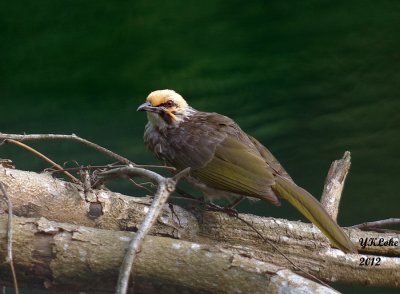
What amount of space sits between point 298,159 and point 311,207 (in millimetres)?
1584

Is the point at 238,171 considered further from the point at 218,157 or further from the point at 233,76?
the point at 233,76

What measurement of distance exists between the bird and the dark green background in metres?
0.75

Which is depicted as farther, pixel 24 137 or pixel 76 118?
pixel 76 118

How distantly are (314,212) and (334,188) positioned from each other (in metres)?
0.57

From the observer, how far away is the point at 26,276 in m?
1.96

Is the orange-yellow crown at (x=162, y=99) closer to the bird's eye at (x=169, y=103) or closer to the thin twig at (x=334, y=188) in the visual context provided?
the bird's eye at (x=169, y=103)

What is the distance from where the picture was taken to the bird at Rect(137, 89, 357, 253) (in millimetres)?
2473

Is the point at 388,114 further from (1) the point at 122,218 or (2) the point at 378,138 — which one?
(1) the point at 122,218

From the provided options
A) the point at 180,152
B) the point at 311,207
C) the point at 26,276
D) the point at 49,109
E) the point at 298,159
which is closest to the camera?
the point at 26,276

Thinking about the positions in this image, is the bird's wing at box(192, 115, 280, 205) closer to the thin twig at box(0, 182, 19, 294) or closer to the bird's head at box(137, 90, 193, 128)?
the bird's head at box(137, 90, 193, 128)

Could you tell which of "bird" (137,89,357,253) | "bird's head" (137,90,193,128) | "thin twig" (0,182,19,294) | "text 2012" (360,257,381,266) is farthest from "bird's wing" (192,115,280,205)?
"thin twig" (0,182,19,294)

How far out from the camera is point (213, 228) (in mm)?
2371

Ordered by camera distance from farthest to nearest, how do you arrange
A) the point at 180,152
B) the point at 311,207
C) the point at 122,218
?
the point at 180,152, the point at 311,207, the point at 122,218

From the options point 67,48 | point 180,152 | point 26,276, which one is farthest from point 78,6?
point 26,276
